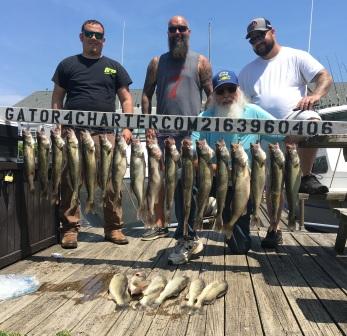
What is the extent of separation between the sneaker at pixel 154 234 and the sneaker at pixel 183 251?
49.4 inches

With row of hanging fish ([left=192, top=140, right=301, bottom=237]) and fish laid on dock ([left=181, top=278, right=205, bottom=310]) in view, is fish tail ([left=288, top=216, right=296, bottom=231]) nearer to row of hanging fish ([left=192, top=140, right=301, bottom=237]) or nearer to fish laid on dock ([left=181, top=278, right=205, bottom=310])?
row of hanging fish ([left=192, top=140, right=301, bottom=237])

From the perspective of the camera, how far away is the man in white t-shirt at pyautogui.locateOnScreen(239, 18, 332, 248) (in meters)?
5.17

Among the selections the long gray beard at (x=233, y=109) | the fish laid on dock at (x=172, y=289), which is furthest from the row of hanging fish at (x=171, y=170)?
the long gray beard at (x=233, y=109)

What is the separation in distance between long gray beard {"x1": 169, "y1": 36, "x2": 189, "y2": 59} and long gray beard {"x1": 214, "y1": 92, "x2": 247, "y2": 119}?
973mm

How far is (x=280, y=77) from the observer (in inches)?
212

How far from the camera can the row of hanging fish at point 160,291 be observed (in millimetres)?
3613

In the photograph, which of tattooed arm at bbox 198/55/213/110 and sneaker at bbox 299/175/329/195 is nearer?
sneaker at bbox 299/175/329/195

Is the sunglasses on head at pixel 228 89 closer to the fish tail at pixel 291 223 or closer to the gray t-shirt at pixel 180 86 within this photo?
the gray t-shirt at pixel 180 86

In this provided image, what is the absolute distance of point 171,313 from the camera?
345 cm

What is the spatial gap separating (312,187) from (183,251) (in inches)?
61.9

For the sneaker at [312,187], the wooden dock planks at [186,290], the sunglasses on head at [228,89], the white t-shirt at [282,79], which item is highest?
the white t-shirt at [282,79]

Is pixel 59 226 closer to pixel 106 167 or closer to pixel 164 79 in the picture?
pixel 106 167

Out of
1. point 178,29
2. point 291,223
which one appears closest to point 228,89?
point 178,29

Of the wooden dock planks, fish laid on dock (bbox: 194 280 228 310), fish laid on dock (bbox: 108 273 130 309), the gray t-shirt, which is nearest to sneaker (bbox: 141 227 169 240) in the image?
the wooden dock planks
